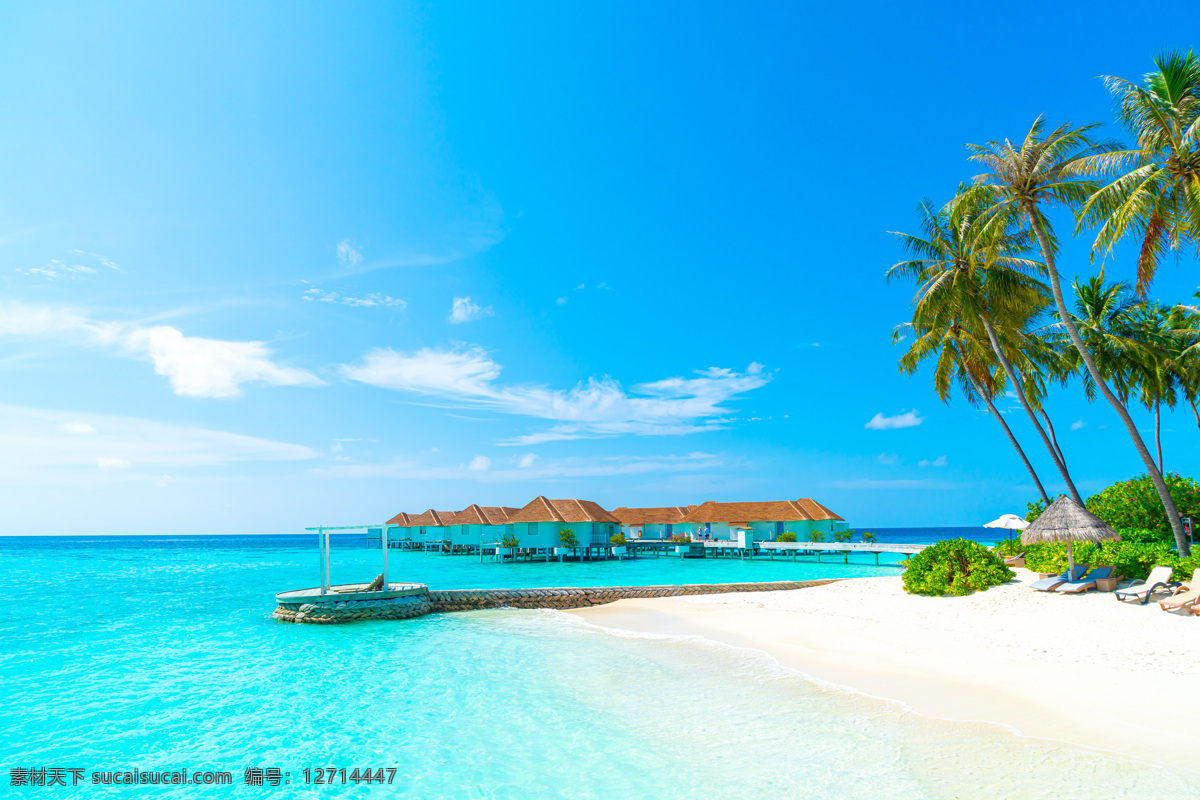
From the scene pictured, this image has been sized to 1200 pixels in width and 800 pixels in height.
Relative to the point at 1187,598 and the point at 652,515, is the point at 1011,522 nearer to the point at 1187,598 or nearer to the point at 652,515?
the point at 1187,598

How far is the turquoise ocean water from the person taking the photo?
256 inches

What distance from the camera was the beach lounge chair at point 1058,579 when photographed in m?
14.0

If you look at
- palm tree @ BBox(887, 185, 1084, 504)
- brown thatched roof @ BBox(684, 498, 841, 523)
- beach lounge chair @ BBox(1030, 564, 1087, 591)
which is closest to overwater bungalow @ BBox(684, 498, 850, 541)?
brown thatched roof @ BBox(684, 498, 841, 523)

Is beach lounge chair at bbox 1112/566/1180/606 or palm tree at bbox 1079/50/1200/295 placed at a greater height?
palm tree at bbox 1079/50/1200/295

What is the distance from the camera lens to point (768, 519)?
45594 mm

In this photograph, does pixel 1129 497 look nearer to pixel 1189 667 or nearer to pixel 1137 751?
pixel 1189 667

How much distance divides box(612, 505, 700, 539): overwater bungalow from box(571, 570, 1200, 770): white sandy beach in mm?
37887

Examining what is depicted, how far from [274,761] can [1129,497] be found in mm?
22455

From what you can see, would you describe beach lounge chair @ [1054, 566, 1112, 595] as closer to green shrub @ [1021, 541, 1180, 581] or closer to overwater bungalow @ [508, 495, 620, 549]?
green shrub @ [1021, 541, 1180, 581]

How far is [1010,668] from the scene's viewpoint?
9.93m

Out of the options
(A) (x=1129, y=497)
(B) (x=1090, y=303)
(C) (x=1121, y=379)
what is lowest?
(A) (x=1129, y=497)

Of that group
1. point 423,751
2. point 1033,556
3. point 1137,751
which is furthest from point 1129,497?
point 423,751

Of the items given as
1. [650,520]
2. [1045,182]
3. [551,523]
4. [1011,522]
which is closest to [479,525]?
[551,523]

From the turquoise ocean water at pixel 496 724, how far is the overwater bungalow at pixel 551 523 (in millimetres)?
26945
